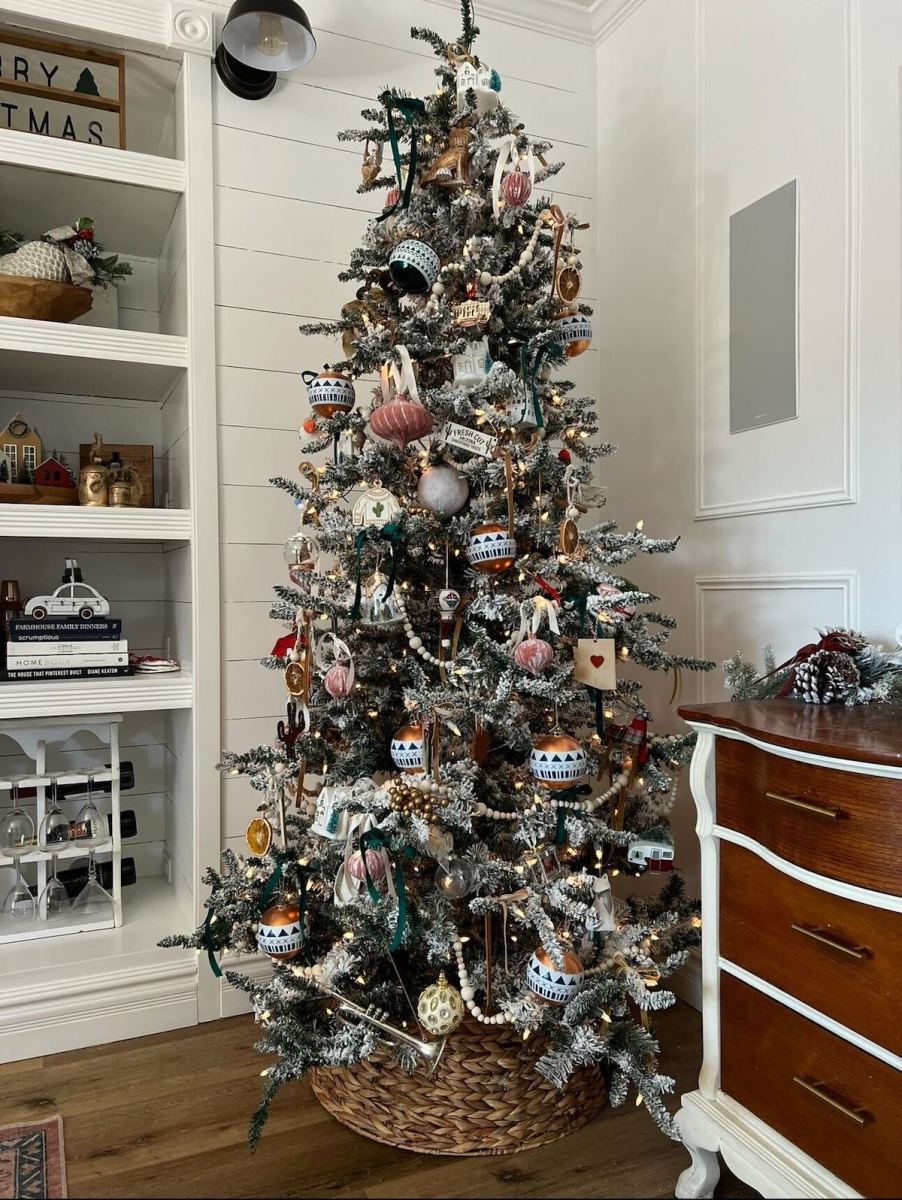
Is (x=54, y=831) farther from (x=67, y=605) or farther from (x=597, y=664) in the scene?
(x=597, y=664)

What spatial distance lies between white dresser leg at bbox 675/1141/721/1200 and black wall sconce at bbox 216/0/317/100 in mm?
2501

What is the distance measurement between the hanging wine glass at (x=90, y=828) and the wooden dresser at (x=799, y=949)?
1.56 m

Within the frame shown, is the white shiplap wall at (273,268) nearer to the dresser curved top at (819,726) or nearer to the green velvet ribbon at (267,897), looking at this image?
the green velvet ribbon at (267,897)

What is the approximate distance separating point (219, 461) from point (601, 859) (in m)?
1.39

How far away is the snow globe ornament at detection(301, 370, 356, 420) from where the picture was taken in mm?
1695

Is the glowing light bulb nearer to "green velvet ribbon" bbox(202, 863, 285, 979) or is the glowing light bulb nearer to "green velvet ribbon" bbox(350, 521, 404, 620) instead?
"green velvet ribbon" bbox(350, 521, 404, 620)

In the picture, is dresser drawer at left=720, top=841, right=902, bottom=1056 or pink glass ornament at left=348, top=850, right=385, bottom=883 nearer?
dresser drawer at left=720, top=841, right=902, bottom=1056

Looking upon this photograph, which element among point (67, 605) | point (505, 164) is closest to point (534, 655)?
point (505, 164)

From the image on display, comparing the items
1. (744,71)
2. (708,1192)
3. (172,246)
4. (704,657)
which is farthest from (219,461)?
(708,1192)

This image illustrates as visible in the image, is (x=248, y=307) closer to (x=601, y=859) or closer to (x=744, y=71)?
(x=744, y=71)

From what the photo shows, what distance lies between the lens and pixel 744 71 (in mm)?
2006

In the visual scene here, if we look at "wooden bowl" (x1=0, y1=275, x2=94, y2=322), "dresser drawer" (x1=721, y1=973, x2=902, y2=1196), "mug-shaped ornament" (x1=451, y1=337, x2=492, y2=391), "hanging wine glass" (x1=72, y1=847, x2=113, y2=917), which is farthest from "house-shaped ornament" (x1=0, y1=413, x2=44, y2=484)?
"dresser drawer" (x1=721, y1=973, x2=902, y2=1196)

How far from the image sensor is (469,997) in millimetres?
1494

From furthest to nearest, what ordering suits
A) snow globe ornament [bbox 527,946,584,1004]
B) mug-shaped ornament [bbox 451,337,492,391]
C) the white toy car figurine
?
the white toy car figurine
mug-shaped ornament [bbox 451,337,492,391]
snow globe ornament [bbox 527,946,584,1004]
